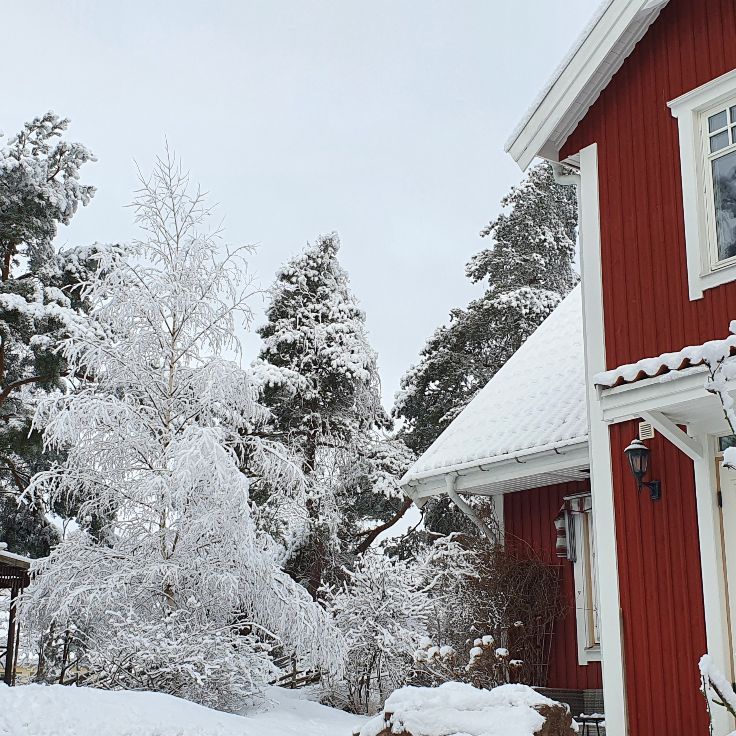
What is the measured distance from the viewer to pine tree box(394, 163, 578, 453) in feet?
77.8

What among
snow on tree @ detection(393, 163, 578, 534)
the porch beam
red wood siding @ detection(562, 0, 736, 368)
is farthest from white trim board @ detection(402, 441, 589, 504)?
snow on tree @ detection(393, 163, 578, 534)

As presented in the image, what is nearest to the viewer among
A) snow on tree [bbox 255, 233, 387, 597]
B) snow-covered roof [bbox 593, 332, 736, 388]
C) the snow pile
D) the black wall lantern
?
the snow pile

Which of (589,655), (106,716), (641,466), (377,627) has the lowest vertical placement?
(106,716)

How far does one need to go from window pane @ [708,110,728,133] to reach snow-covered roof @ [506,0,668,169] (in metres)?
1.04

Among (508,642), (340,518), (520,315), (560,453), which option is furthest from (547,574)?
(520,315)

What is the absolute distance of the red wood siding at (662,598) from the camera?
6836mm

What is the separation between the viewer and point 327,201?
2702 inches

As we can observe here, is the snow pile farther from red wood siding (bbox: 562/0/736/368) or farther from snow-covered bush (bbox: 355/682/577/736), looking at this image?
red wood siding (bbox: 562/0/736/368)

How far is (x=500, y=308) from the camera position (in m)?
23.6

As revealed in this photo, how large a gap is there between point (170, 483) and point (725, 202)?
24.0 ft

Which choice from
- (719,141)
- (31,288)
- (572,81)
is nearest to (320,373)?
(31,288)

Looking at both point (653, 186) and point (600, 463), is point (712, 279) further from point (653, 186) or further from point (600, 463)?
point (600, 463)

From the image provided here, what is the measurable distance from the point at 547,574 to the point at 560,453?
166 cm

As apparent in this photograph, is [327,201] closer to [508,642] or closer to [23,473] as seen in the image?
[23,473]
